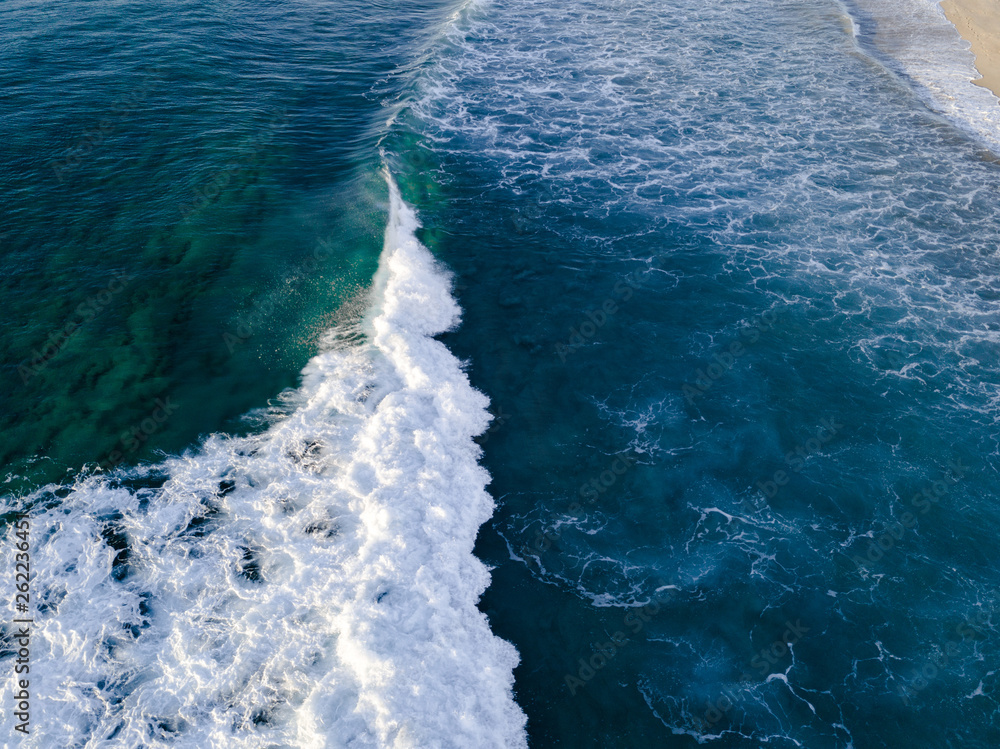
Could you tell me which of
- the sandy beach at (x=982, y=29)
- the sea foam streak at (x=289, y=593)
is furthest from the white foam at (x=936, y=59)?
the sea foam streak at (x=289, y=593)

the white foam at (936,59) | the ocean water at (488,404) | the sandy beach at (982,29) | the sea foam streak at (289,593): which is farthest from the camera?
the sandy beach at (982,29)

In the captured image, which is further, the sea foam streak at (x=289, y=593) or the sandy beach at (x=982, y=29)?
the sandy beach at (x=982, y=29)

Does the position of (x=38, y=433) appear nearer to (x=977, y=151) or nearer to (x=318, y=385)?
(x=318, y=385)

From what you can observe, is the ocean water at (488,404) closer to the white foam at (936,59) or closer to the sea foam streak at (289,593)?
the sea foam streak at (289,593)

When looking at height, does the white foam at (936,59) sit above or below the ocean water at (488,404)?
above

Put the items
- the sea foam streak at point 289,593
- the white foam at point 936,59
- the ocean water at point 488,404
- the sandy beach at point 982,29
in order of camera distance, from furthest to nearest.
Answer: the sandy beach at point 982,29 < the white foam at point 936,59 < the ocean water at point 488,404 < the sea foam streak at point 289,593

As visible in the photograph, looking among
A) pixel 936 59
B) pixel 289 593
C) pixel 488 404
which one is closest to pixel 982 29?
pixel 936 59

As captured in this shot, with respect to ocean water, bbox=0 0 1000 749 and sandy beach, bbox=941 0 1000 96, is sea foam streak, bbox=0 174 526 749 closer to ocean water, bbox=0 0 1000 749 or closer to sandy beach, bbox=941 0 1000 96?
ocean water, bbox=0 0 1000 749

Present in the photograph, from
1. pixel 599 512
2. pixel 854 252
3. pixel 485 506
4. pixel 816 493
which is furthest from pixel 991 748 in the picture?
pixel 854 252
